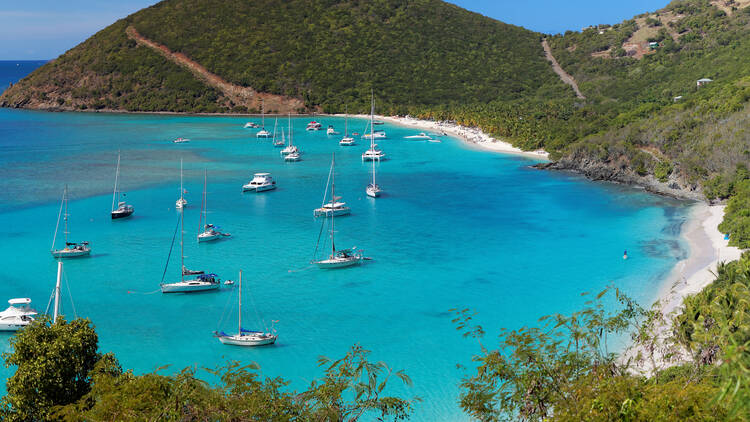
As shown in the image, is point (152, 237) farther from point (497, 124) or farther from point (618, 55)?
point (618, 55)

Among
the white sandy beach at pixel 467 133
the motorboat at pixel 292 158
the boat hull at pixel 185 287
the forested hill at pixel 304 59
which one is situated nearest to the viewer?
the boat hull at pixel 185 287

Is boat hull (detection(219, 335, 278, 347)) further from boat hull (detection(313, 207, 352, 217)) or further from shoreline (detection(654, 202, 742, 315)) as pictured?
boat hull (detection(313, 207, 352, 217))

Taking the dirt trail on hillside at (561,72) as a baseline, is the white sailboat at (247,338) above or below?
below

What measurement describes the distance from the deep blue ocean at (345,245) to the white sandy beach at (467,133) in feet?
22.6

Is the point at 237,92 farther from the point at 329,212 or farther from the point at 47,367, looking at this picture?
Result: the point at 47,367

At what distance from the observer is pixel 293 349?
32500 millimetres

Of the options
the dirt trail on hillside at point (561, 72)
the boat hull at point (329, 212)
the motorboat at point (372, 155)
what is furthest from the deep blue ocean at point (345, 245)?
the dirt trail on hillside at point (561, 72)

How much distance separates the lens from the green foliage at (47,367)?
1889 cm

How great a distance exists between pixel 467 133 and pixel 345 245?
228 feet

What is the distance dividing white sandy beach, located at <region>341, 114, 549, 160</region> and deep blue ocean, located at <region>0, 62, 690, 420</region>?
22.6 ft

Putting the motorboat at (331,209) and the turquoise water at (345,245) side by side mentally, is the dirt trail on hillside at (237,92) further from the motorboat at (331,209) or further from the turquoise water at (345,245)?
the motorboat at (331,209)

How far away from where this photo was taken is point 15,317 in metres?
34.0

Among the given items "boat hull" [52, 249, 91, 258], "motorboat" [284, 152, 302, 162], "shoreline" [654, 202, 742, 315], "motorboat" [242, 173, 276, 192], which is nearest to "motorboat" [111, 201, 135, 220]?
"boat hull" [52, 249, 91, 258]

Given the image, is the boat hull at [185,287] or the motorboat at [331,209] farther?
the motorboat at [331,209]
